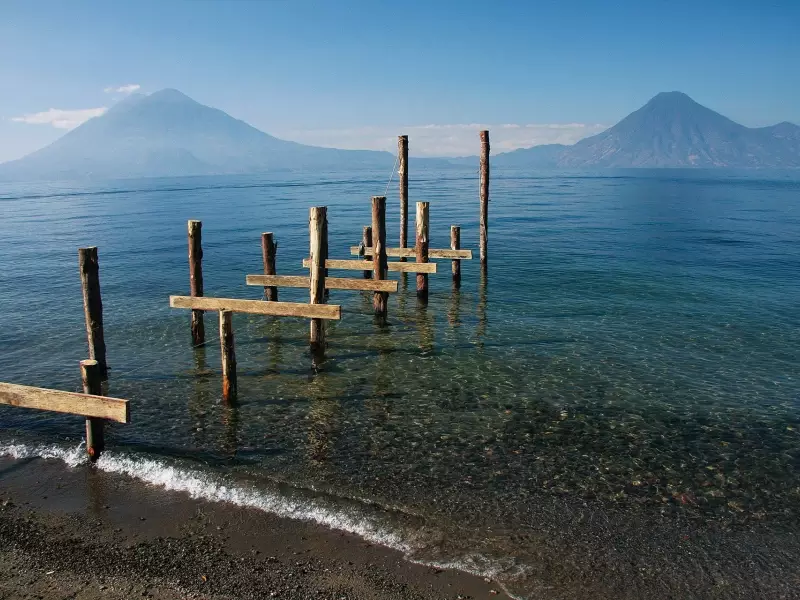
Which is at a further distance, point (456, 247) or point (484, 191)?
point (484, 191)

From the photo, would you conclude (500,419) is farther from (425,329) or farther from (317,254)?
(425,329)

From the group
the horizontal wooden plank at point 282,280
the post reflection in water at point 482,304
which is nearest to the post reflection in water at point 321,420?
the horizontal wooden plank at point 282,280

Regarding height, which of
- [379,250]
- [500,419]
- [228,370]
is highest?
[379,250]

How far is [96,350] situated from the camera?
1215 cm

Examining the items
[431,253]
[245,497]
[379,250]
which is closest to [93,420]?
[245,497]

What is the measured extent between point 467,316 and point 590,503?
35.6 feet

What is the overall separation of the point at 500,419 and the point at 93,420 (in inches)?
272

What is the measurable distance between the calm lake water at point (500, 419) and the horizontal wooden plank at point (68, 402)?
1.04 m

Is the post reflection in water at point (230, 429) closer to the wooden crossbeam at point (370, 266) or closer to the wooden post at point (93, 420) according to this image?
the wooden post at point (93, 420)

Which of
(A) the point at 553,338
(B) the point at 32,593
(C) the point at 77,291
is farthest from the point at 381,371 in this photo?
(C) the point at 77,291

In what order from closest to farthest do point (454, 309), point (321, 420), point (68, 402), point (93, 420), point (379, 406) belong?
point (68, 402)
point (93, 420)
point (321, 420)
point (379, 406)
point (454, 309)

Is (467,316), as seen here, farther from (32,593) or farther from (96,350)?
(32,593)

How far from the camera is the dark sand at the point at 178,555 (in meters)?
6.62

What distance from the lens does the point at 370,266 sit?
2023 cm
